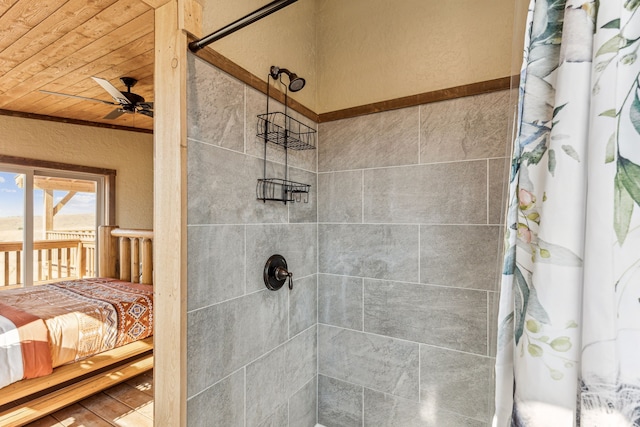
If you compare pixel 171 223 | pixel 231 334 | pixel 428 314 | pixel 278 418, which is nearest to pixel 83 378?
pixel 278 418

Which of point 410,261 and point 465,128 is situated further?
point 410,261

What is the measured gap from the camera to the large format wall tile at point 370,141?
5.33 feet

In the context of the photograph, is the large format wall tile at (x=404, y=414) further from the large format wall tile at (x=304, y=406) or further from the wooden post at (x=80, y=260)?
the wooden post at (x=80, y=260)

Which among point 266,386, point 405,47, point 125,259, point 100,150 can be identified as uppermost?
point 405,47

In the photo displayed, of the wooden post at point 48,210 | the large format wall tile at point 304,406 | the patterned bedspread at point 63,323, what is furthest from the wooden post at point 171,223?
the wooden post at point 48,210

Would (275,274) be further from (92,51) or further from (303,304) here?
(92,51)

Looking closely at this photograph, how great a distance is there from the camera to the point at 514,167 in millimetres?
671

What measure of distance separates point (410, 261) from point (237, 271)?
0.87m

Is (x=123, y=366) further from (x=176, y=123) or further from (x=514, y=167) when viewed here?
(x=514, y=167)

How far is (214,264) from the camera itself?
1.21m

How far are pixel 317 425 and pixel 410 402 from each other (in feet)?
2.08

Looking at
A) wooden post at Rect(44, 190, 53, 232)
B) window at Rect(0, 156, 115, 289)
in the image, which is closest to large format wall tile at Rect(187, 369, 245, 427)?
window at Rect(0, 156, 115, 289)

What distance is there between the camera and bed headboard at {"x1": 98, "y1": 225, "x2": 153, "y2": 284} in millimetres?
3189

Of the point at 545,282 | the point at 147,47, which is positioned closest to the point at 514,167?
the point at 545,282
